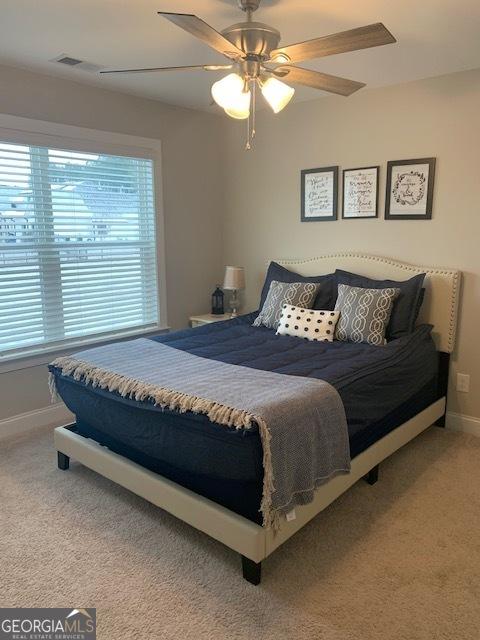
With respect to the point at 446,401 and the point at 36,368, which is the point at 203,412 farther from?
the point at 446,401

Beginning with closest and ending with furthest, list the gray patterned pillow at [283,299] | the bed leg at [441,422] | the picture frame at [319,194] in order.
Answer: the bed leg at [441,422] → the gray patterned pillow at [283,299] → the picture frame at [319,194]

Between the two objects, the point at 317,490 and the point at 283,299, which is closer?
the point at 317,490

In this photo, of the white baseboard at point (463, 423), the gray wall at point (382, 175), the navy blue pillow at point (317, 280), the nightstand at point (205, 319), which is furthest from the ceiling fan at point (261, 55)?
the white baseboard at point (463, 423)

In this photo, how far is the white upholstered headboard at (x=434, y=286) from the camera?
10.7ft

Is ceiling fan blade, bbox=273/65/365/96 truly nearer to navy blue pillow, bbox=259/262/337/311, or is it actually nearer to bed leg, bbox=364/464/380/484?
navy blue pillow, bbox=259/262/337/311

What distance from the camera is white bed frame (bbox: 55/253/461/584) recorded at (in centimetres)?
194

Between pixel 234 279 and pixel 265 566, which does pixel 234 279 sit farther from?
pixel 265 566

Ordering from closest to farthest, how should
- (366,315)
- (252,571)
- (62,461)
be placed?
(252,571) → (62,461) → (366,315)

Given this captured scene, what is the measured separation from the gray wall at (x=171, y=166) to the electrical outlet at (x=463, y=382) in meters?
2.33

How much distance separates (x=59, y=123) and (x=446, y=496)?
3.41 m

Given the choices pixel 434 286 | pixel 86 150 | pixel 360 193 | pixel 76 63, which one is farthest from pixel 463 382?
pixel 76 63

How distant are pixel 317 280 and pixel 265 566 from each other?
2246 millimetres

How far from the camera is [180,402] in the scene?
2.03 metres

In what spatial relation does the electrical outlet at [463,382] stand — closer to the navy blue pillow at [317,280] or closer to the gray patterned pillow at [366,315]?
the gray patterned pillow at [366,315]
